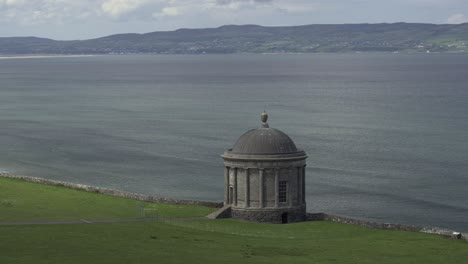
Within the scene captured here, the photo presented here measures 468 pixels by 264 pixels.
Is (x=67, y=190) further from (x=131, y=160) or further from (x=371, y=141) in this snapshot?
(x=371, y=141)

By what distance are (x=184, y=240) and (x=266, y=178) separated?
12900mm

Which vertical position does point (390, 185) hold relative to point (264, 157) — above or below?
below

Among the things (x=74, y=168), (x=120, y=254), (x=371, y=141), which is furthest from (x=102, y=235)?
(x=371, y=141)

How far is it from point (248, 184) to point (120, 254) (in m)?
19.6

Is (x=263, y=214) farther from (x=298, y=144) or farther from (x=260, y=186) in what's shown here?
(x=298, y=144)

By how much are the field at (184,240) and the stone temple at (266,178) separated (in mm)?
1587

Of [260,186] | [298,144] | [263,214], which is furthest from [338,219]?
[298,144]

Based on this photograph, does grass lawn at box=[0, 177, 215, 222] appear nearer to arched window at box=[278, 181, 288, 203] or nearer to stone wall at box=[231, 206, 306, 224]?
stone wall at box=[231, 206, 306, 224]

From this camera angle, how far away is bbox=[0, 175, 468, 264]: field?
2046 inches

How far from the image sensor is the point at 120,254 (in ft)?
170

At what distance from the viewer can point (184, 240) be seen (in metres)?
58.3

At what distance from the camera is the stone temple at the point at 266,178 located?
69.4 m

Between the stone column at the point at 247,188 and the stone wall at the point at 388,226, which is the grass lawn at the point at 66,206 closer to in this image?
the stone column at the point at 247,188

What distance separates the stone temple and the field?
5.21 feet
